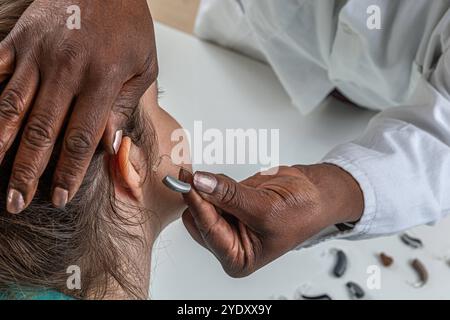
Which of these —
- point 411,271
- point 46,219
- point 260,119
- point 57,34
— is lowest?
point 411,271

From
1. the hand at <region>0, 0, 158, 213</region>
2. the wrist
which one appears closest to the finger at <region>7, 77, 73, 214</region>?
the hand at <region>0, 0, 158, 213</region>

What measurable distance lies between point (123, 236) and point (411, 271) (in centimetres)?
43

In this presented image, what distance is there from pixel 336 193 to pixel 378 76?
250 mm

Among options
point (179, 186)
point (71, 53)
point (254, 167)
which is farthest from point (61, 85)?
point (254, 167)

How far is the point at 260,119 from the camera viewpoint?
90 centimetres

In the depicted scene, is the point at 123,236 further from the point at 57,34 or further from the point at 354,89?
the point at 354,89

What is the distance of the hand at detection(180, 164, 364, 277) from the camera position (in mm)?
530

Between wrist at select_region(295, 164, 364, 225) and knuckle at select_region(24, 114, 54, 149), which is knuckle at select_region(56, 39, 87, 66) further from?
wrist at select_region(295, 164, 364, 225)

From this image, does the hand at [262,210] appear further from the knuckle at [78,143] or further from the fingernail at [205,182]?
the knuckle at [78,143]

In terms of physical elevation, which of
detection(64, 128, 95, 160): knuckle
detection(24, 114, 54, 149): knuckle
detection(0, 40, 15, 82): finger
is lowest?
detection(64, 128, 95, 160): knuckle

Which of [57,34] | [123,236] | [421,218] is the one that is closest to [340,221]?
[421,218]

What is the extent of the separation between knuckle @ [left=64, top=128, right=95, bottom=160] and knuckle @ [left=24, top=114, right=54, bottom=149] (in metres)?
0.02

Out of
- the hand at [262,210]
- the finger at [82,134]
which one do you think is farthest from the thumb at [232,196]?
the finger at [82,134]

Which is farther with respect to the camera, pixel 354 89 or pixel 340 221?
pixel 354 89
